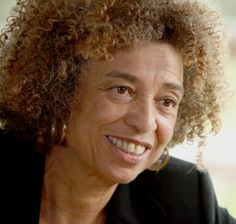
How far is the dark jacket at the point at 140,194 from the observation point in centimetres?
195

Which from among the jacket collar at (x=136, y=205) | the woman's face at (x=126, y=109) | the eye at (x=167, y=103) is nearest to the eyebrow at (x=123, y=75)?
the woman's face at (x=126, y=109)

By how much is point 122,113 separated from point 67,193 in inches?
14.3

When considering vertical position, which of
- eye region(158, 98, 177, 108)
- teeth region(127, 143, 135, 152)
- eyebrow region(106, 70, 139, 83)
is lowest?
teeth region(127, 143, 135, 152)

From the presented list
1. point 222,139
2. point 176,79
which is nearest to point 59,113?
point 176,79

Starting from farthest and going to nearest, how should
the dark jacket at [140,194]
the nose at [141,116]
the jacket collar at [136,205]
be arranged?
the jacket collar at [136,205], the dark jacket at [140,194], the nose at [141,116]

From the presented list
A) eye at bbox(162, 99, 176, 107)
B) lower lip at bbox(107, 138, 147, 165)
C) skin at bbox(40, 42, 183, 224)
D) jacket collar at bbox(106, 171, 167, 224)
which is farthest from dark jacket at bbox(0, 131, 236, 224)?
eye at bbox(162, 99, 176, 107)

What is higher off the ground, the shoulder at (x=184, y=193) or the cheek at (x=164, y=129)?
the cheek at (x=164, y=129)

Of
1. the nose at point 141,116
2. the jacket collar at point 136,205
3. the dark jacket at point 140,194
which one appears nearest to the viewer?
the nose at point 141,116

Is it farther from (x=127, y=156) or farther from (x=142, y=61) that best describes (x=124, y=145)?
(x=142, y=61)

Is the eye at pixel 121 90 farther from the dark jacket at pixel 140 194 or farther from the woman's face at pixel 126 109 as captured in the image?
the dark jacket at pixel 140 194

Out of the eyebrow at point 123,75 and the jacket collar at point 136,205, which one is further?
the jacket collar at point 136,205

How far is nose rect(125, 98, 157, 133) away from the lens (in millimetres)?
1761

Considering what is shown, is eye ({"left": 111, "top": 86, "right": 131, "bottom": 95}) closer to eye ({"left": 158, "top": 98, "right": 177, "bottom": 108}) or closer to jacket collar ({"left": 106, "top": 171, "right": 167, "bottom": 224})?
eye ({"left": 158, "top": 98, "right": 177, "bottom": 108})

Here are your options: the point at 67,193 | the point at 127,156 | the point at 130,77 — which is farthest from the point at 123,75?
the point at 67,193
